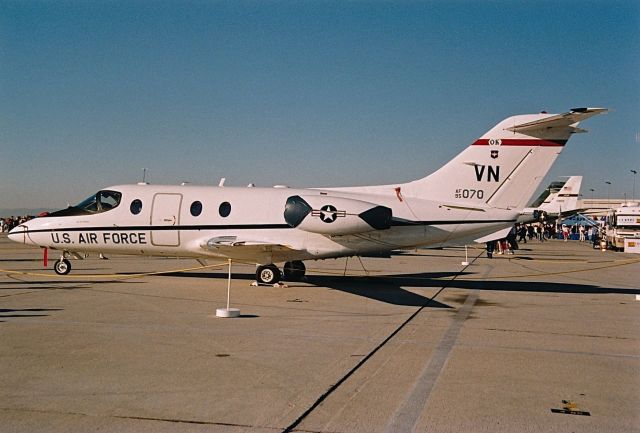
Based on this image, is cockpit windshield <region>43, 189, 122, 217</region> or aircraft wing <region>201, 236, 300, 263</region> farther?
cockpit windshield <region>43, 189, 122, 217</region>

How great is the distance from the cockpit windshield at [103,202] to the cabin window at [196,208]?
8.11ft

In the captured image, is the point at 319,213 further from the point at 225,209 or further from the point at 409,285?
the point at 409,285

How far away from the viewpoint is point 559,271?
26.0 meters

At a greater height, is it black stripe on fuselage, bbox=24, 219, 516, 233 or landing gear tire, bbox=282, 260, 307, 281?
black stripe on fuselage, bbox=24, 219, 516, 233

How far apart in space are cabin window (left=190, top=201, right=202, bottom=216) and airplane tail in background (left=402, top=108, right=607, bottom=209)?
6.60 meters

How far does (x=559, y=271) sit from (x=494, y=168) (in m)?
11.3

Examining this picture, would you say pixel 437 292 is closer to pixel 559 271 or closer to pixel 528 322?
pixel 528 322

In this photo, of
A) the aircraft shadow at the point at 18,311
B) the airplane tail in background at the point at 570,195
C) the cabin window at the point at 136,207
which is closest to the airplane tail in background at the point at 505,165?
the cabin window at the point at 136,207

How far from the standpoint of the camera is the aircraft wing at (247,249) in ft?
55.9

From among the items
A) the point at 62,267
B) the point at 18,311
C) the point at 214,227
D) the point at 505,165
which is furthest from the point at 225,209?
the point at 505,165

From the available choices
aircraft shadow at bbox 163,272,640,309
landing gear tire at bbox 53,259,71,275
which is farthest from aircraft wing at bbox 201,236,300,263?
landing gear tire at bbox 53,259,71,275

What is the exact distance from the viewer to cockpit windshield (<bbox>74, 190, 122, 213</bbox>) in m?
18.8

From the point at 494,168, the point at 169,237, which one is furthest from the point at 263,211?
the point at 494,168

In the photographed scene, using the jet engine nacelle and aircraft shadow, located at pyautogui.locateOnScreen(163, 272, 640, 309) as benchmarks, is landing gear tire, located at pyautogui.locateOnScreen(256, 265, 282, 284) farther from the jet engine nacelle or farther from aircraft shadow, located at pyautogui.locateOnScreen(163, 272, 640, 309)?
the jet engine nacelle
